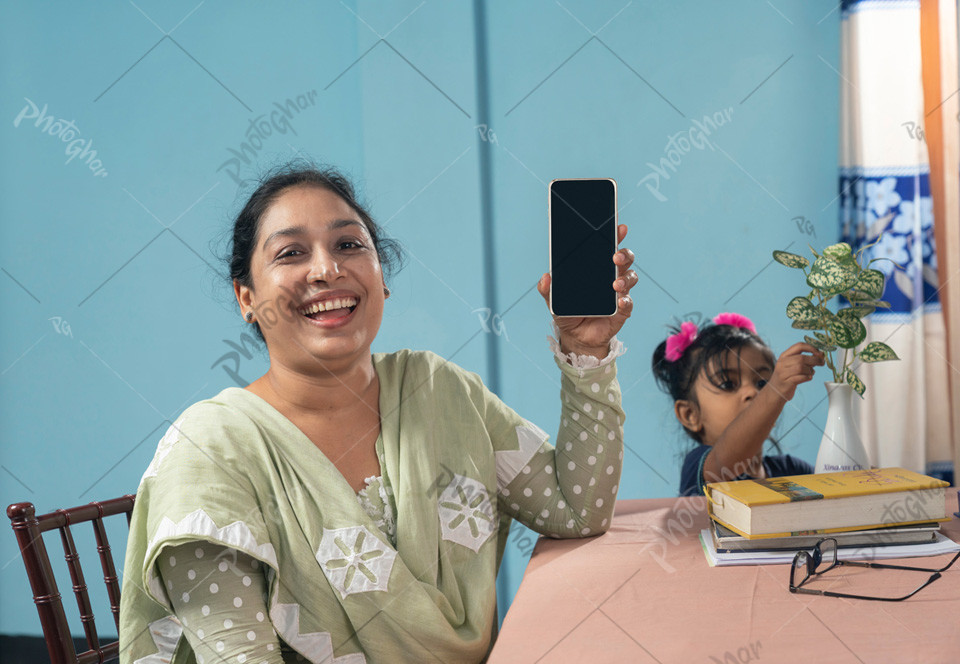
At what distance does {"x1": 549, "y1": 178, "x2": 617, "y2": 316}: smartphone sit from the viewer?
41.3 inches

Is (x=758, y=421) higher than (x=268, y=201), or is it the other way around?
(x=268, y=201)

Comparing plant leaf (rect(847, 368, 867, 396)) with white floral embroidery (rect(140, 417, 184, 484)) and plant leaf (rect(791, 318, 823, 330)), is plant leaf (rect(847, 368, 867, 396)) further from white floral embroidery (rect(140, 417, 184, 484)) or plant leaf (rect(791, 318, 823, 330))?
white floral embroidery (rect(140, 417, 184, 484))

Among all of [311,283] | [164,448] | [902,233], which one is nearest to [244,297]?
[311,283]

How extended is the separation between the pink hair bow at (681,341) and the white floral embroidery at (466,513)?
0.81m

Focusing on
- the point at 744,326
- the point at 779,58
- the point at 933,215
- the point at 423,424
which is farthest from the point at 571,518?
the point at 779,58

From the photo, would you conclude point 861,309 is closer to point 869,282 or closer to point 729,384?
point 869,282

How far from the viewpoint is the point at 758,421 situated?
53.6 inches

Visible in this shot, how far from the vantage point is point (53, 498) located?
233cm

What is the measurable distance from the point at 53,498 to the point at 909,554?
234 centimetres

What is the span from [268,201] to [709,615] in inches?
33.7

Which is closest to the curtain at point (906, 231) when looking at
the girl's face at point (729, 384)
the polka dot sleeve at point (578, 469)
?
the girl's face at point (729, 384)

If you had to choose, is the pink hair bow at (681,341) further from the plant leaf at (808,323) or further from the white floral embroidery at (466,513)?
the white floral embroidery at (466,513)

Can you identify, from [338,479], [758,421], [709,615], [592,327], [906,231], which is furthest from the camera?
[906,231]

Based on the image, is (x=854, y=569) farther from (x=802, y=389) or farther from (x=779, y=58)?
(x=779, y=58)
